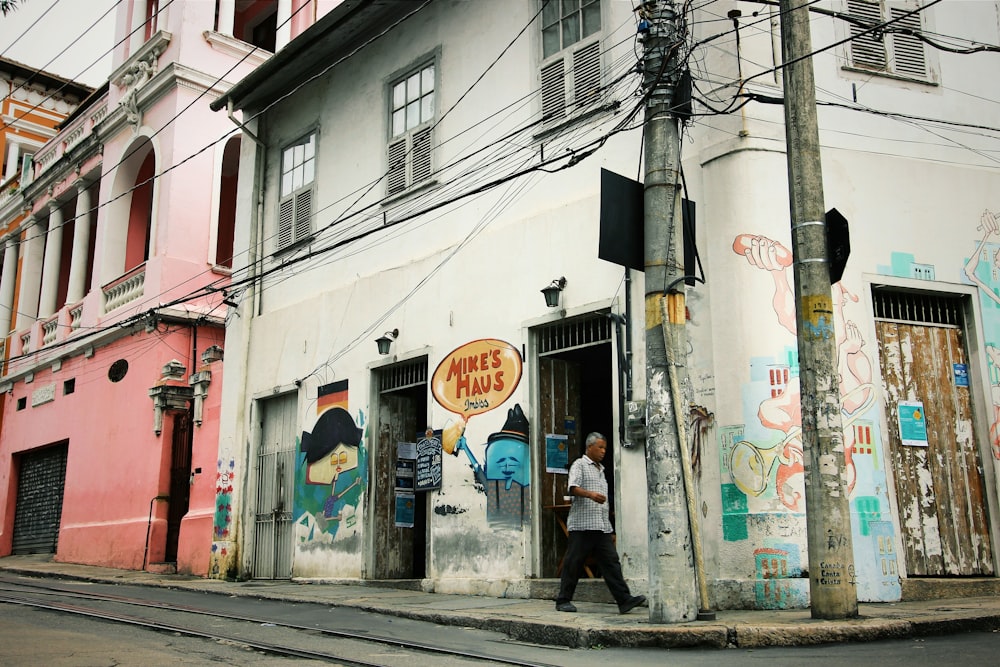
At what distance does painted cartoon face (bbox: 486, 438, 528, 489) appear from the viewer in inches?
410

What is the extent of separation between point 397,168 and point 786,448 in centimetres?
696

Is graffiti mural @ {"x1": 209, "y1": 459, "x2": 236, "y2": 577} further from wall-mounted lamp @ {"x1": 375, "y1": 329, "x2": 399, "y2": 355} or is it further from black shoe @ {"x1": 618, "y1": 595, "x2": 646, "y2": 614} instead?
black shoe @ {"x1": 618, "y1": 595, "x2": 646, "y2": 614}

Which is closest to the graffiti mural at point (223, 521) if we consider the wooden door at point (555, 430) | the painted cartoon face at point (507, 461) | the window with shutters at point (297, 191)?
the window with shutters at point (297, 191)

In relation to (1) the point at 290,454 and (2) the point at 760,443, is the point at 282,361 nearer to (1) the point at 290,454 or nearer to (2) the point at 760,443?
(1) the point at 290,454

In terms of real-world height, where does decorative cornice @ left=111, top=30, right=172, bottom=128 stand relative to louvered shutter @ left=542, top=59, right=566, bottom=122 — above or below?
above

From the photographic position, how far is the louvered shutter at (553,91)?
10.8m

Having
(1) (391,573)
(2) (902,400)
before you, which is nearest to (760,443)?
(2) (902,400)

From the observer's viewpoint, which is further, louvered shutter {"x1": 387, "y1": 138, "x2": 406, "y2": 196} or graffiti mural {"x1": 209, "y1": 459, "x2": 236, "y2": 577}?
graffiti mural {"x1": 209, "y1": 459, "x2": 236, "y2": 577}

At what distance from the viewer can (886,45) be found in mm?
10188

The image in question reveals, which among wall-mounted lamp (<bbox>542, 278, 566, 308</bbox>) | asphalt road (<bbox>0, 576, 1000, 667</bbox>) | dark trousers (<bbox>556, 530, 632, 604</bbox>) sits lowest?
asphalt road (<bbox>0, 576, 1000, 667</bbox>)

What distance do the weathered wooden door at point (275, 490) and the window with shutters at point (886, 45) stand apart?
9.10 metres

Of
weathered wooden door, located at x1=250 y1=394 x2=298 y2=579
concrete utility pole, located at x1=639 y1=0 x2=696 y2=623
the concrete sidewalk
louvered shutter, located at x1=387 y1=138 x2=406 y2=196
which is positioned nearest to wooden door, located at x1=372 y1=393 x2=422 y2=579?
the concrete sidewalk

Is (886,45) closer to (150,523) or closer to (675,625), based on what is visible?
(675,625)

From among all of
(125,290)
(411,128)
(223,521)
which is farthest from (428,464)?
(125,290)
